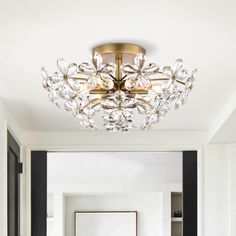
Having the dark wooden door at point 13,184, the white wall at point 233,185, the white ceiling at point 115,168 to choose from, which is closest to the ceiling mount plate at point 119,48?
the dark wooden door at point 13,184

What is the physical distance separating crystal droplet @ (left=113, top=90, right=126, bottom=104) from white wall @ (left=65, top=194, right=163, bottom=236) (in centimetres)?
601

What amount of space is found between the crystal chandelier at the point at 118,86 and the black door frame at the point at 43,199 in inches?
91.7

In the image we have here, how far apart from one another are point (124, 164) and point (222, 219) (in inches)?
89.8

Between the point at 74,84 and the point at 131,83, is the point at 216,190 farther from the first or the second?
the point at 74,84

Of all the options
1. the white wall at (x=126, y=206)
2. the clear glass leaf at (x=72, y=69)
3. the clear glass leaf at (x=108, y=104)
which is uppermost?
the clear glass leaf at (x=72, y=69)

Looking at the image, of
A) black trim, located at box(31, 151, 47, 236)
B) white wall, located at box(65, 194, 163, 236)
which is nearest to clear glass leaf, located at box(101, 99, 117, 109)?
black trim, located at box(31, 151, 47, 236)

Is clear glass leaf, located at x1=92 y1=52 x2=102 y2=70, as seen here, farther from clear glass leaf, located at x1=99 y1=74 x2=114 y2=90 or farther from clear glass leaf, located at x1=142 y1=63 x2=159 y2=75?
clear glass leaf, located at x1=142 y1=63 x2=159 y2=75

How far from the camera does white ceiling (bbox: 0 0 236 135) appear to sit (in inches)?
78.0

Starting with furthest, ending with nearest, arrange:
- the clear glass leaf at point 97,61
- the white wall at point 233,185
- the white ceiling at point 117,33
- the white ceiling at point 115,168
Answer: the white ceiling at point 115,168 → the white wall at point 233,185 → the clear glass leaf at point 97,61 → the white ceiling at point 117,33

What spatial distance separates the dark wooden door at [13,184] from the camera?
4.06 meters

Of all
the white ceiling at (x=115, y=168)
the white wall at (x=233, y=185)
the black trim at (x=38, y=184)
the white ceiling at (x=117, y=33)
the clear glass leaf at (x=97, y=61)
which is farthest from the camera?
the white ceiling at (x=115, y=168)

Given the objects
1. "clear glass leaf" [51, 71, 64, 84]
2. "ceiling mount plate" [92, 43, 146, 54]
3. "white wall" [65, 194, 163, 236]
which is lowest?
"white wall" [65, 194, 163, 236]

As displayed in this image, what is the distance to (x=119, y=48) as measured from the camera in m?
2.41

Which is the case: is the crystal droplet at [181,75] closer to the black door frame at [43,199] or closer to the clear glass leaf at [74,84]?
the clear glass leaf at [74,84]
